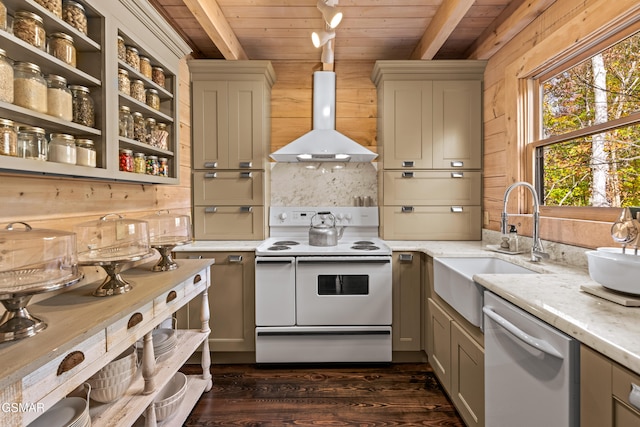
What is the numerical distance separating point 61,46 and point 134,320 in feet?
3.57

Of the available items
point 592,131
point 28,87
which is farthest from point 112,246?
point 592,131

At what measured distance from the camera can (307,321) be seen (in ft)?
7.27

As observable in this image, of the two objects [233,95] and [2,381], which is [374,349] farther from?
[233,95]

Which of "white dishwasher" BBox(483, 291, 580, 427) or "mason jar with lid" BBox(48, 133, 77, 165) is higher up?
"mason jar with lid" BBox(48, 133, 77, 165)

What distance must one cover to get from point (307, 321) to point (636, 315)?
172 centimetres

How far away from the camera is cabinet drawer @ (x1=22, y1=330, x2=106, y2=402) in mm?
755

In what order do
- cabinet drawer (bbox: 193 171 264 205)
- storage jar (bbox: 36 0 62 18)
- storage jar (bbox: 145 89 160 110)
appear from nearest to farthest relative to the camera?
1. storage jar (bbox: 36 0 62 18)
2. storage jar (bbox: 145 89 160 110)
3. cabinet drawer (bbox: 193 171 264 205)

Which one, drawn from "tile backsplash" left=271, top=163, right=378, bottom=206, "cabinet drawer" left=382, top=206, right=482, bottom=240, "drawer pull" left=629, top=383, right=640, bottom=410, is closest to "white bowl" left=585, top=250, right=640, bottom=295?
"drawer pull" left=629, top=383, right=640, bottom=410

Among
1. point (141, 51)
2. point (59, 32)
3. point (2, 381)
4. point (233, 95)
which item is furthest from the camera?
point (233, 95)

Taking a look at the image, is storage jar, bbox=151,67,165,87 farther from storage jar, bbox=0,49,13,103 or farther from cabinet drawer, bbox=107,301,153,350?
cabinet drawer, bbox=107,301,153,350

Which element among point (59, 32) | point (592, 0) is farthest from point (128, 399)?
point (592, 0)

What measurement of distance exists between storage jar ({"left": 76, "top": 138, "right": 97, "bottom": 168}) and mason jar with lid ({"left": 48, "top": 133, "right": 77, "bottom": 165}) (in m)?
0.07

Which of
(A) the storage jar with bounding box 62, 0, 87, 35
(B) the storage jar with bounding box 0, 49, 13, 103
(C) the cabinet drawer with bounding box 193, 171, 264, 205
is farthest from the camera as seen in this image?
(C) the cabinet drawer with bounding box 193, 171, 264, 205

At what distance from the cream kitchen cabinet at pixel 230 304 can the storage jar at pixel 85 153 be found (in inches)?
42.7
